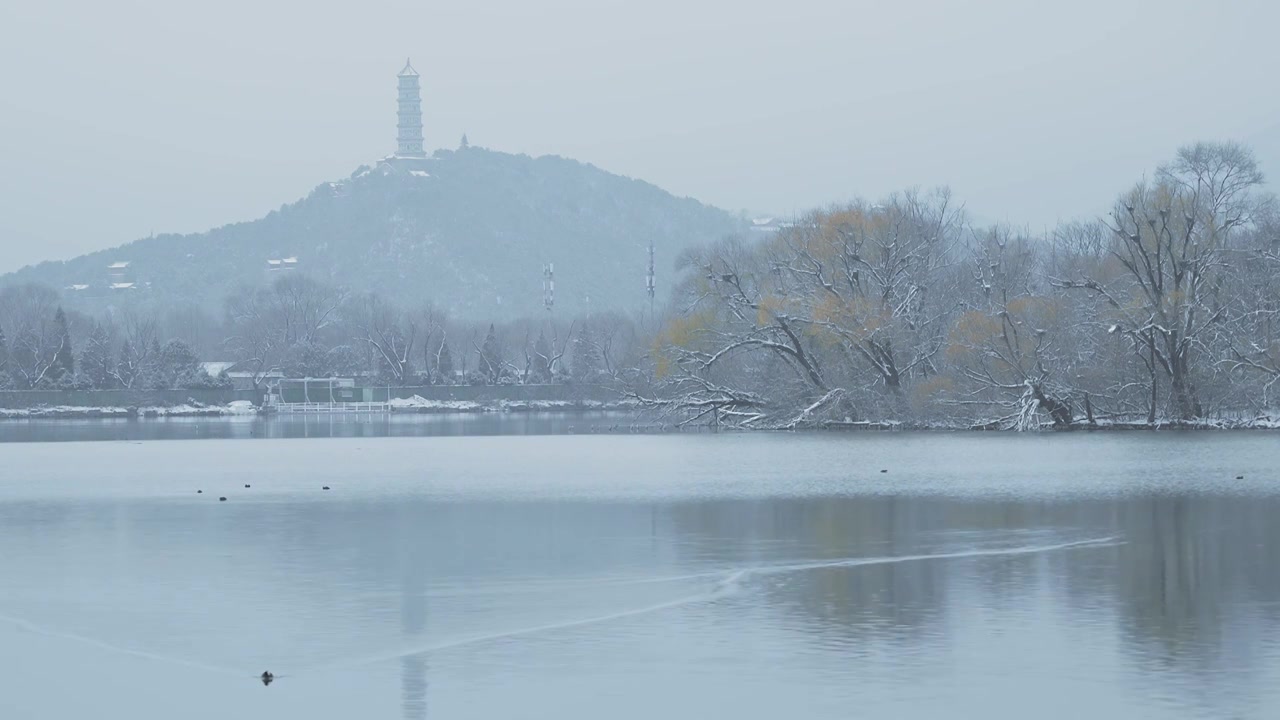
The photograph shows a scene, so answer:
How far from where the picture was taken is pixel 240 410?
117562 mm

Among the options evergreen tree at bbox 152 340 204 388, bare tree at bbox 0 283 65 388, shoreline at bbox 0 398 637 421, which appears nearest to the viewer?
shoreline at bbox 0 398 637 421

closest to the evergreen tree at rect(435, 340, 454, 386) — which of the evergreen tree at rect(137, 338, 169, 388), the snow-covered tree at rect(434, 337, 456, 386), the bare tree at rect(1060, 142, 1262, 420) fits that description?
the snow-covered tree at rect(434, 337, 456, 386)

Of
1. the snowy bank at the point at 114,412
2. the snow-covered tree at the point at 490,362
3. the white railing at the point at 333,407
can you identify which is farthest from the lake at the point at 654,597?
the snow-covered tree at the point at 490,362

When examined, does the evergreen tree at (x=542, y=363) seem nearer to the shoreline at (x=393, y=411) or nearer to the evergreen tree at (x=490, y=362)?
the evergreen tree at (x=490, y=362)

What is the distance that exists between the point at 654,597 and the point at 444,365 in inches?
4801

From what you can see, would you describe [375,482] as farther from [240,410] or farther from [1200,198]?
[240,410]

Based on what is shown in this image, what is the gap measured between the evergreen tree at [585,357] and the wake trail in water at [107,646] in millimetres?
114193

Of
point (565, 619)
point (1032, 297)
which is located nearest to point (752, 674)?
point (565, 619)

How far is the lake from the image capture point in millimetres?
12414

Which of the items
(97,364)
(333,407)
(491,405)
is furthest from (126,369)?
(491,405)

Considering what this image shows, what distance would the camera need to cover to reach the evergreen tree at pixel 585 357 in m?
134

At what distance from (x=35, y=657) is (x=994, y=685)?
→ 8.53 meters

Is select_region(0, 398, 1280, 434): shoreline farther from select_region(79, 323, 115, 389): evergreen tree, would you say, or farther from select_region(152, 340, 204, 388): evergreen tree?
select_region(79, 323, 115, 389): evergreen tree

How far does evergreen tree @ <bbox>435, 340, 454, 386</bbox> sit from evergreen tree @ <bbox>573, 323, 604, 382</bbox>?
420 inches
